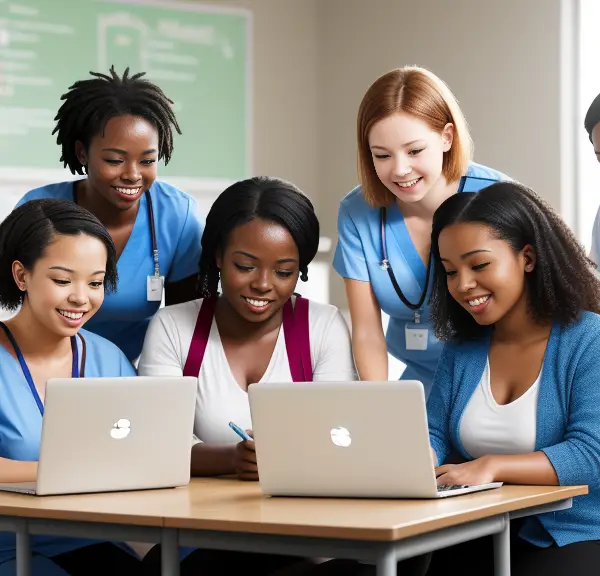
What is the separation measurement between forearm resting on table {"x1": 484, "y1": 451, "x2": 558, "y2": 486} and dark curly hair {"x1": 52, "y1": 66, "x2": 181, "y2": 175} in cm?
127

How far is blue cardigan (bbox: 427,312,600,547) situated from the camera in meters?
2.11

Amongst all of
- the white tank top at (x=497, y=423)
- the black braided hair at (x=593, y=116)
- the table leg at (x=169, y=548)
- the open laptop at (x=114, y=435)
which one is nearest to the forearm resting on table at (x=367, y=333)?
the white tank top at (x=497, y=423)

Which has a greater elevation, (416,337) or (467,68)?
(467,68)

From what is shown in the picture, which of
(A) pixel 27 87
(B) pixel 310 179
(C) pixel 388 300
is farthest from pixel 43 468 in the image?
(B) pixel 310 179

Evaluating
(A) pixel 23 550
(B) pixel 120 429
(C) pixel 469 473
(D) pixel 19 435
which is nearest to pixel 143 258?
(D) pixel 19 435

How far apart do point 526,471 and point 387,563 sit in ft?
1.81

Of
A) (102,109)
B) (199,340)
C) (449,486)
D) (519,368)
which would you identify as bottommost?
(449,486)

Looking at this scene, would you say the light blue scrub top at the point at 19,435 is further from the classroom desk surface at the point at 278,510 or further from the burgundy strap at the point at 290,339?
the burgundy strap at the point at 290,339

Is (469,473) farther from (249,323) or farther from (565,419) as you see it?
(249,323)

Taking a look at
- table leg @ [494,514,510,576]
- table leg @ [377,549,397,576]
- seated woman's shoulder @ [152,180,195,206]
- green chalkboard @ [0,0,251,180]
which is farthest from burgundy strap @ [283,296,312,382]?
green chalkboard @ [0,0,251,180]

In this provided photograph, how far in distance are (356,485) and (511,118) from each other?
362 centimetres

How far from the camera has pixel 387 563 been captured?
1.65 meters

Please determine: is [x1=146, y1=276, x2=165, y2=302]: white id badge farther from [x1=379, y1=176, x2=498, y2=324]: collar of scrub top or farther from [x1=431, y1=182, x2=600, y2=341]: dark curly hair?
[x1=431, y1=182, x2=600, y2=341]: dark curly hair

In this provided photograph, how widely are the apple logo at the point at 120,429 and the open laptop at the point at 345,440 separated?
0.26 meters
